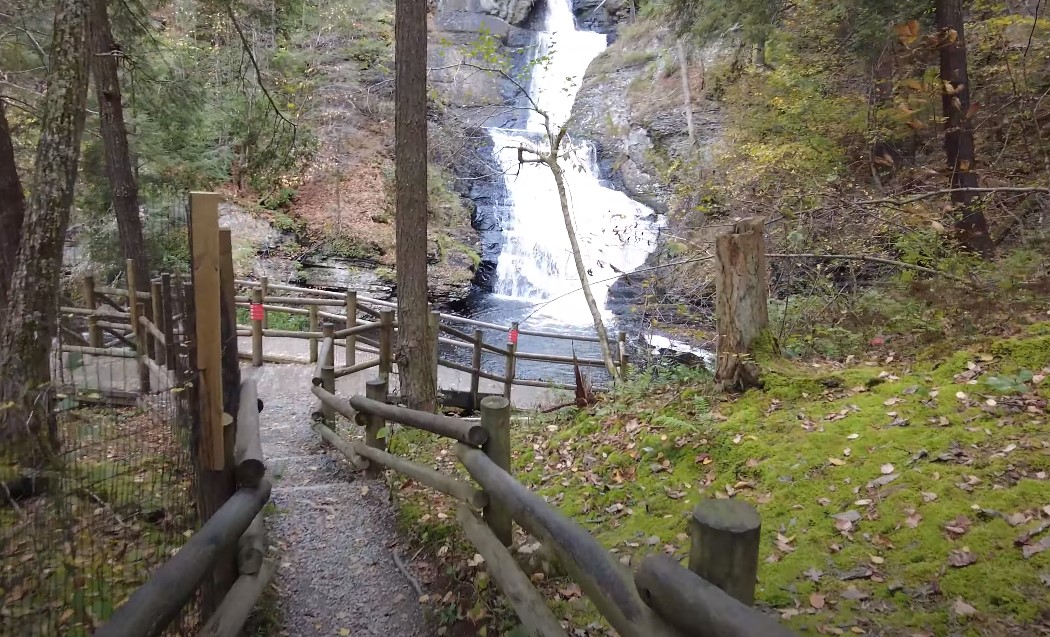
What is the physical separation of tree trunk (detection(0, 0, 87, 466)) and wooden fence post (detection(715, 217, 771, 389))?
477cm

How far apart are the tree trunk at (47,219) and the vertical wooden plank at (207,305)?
8.38ft

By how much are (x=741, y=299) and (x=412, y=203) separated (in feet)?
11.7

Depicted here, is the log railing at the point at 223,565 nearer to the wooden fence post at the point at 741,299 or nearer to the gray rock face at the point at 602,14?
the wooden fence post at the point at 741,299

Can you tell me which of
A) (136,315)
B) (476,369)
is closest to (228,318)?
(136,315)

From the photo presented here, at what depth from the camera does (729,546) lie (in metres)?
1.59

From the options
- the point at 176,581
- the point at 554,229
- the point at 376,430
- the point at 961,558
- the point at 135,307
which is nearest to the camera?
the point at 176,581

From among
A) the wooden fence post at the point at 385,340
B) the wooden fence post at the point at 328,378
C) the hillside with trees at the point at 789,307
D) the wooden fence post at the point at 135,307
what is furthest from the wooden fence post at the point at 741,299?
the wooden fence post at the point at 135,307

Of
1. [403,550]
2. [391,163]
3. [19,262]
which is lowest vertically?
[403,550]

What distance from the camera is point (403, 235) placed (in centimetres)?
667

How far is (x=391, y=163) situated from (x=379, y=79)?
293 cm

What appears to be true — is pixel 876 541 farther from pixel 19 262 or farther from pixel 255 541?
pixel 19 262

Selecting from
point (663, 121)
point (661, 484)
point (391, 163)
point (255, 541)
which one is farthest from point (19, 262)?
point (663, 121)

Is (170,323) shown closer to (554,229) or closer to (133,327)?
(133,327)

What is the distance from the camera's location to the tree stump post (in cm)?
548
